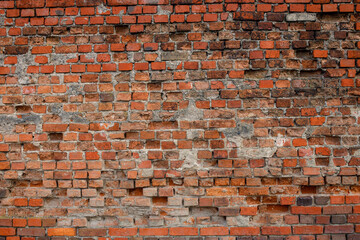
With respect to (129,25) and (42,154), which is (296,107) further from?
(42,154)

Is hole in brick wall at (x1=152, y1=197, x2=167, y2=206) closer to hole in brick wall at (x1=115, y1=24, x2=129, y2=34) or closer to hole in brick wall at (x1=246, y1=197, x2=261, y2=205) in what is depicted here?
hole in brick wall at (x1=246, y1=197, x2=261, y2=205)

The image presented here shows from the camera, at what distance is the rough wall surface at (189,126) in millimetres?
2273

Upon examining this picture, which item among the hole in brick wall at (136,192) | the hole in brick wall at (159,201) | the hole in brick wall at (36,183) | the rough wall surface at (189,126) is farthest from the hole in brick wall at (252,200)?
the hole in brick wall at (36,183)

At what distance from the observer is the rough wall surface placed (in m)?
2.27

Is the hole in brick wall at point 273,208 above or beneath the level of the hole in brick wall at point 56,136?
beneath

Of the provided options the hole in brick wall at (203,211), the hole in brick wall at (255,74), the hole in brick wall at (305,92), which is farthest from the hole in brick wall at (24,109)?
the hole in brick wall at (305,92)

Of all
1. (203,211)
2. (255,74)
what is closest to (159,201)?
(203,211)

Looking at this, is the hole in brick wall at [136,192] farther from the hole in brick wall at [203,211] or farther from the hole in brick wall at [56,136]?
the hole in brick wall at [56,136]

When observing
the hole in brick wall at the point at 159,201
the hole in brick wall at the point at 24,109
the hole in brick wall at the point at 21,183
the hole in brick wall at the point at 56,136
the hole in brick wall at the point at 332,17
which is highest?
the hole in brick wall at the point at 332,17

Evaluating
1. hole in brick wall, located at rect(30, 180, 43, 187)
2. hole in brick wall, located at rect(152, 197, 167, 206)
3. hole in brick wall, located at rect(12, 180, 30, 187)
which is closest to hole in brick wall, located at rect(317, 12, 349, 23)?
hole in brick wall, located at rect(152, 197, 167, 206)

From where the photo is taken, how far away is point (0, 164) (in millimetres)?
2316

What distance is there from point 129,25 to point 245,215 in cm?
194

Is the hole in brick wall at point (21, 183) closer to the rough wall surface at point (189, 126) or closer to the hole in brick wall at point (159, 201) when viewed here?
the rough wall surface at point (189, 126)

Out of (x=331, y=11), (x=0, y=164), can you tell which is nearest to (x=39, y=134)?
(x=0, y=164)
